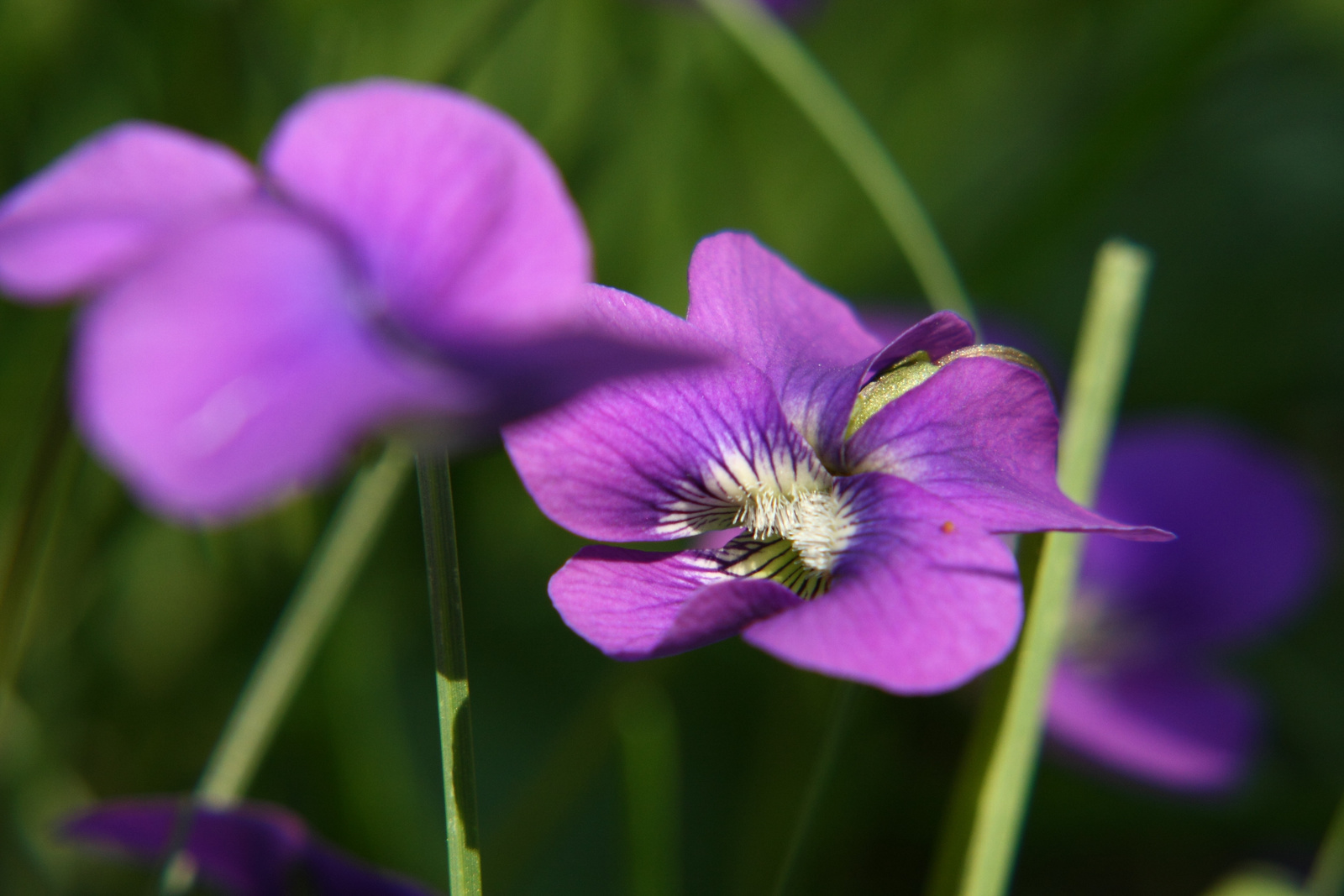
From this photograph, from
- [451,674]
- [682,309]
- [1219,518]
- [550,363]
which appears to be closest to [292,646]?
[451,674]

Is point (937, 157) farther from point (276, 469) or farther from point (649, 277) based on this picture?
point (276, 469)

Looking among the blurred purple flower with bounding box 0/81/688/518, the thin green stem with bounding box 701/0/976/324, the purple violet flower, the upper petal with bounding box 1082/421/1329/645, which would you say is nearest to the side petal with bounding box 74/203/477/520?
the blurred purple flower with bounding box 0/81/688/518

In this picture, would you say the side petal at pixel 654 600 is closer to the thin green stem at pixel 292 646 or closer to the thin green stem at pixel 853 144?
the thin green stem at pixel 292 646

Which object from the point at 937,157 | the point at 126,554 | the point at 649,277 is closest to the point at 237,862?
the point at 126,554

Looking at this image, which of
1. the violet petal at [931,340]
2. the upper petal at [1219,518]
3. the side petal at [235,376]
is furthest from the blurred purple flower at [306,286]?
the upper petal at [1219,518]

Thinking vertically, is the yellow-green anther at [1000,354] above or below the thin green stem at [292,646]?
above

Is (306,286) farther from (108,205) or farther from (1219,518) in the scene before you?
(1219,518)
